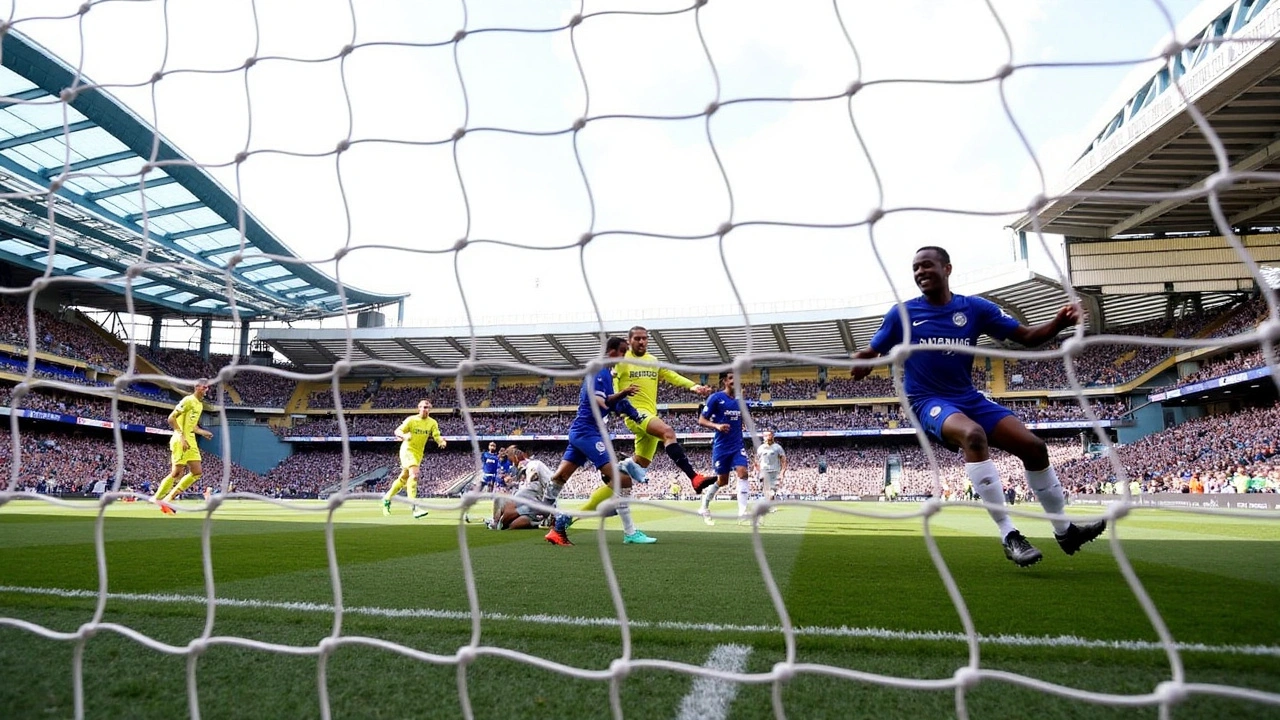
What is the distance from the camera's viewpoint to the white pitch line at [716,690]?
1.88 m

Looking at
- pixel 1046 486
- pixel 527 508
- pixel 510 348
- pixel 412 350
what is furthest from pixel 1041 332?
pixel 412 350

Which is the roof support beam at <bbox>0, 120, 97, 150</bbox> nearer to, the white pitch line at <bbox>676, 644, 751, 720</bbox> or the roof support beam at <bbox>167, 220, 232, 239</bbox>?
the roof support beam at <bbox>167, 220, 232, 239</bbox>

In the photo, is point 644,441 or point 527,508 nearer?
point 644,441

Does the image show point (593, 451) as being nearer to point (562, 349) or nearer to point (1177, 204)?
point (1177, 204)

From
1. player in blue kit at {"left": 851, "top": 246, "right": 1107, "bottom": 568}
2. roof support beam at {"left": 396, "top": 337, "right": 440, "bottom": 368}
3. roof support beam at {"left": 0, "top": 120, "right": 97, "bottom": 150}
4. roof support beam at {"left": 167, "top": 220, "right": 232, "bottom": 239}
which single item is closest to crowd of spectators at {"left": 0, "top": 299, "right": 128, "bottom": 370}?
roof support beam at {"left": 167, "top": 220, "right": 232, "bottom": 239}

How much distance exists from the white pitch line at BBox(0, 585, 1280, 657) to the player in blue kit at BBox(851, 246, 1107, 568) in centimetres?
151

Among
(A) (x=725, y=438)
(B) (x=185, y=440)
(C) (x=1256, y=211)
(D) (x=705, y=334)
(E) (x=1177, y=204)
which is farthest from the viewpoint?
(D) (x=705, y=334)

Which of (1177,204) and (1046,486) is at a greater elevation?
(1177,204)

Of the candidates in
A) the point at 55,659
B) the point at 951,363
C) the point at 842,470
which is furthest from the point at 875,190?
the point at 842,470

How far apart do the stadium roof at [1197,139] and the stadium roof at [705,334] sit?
511 centimetres

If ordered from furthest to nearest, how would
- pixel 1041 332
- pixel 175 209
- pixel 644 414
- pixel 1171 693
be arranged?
pixel 175 209 → pixel 644 414 → pixel 1041 332 → pixel 1171 693

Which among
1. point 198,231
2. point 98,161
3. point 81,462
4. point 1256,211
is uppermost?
point 98,161

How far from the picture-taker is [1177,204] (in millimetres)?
19672

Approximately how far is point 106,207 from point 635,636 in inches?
1063
